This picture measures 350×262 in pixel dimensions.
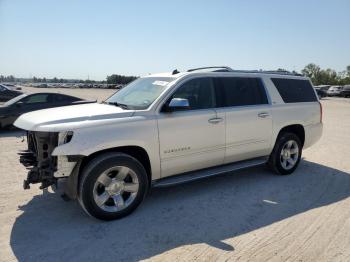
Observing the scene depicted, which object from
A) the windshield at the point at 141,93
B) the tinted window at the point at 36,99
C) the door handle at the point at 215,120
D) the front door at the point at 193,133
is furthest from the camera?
the tinted window at the point at 36,99

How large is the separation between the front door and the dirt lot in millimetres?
571

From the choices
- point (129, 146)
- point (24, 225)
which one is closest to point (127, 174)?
point (129, 146)

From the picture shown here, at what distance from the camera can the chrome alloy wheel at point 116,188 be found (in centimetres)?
418

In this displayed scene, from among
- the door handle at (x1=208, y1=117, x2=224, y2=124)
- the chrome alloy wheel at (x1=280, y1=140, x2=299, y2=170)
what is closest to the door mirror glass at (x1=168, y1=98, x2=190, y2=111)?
the door handle at (x1=208, y1=117, x2=224, y2=124)

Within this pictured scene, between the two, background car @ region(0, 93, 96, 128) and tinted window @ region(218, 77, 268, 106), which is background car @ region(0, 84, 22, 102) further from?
tinted window @ region(218, 77, 268, 106)

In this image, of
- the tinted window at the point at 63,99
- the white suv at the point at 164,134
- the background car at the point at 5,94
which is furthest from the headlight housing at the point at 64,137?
the background car at the point at 5,94

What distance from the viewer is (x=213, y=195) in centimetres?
517

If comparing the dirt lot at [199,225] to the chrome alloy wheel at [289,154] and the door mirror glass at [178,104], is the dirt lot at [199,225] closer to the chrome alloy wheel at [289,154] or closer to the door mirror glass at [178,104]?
the chrome alloy wheel at [289,154]

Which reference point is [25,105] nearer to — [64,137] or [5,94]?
[5,94]

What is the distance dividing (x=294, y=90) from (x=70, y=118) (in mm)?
4365

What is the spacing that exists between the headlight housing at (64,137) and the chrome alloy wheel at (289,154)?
3958 millimetres

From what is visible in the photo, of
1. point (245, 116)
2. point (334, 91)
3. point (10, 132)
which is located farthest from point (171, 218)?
point (334, 91)

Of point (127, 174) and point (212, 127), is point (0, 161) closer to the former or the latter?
point (127, 174)

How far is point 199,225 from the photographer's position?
4137 millimetres
